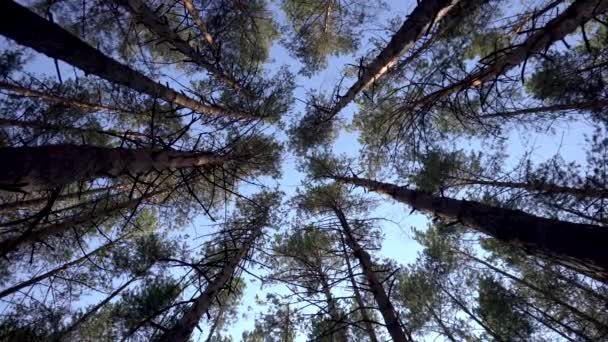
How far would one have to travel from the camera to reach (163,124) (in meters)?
10.0

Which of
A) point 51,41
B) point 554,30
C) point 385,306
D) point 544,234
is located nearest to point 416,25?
point 554,30

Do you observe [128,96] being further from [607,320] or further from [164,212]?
[607,320]

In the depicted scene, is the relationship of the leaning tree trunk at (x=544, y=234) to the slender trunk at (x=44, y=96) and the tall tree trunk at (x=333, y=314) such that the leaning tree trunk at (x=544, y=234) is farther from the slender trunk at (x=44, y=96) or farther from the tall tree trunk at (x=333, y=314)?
the slender trunk at (x=44, y=96)

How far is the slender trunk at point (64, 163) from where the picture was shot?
6.74 feet

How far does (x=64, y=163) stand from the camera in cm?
234

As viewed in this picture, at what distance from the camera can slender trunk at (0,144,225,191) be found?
2055 mm

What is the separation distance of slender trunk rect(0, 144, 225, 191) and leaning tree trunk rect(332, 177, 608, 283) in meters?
3.48

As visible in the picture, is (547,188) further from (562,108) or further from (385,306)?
(385,306)

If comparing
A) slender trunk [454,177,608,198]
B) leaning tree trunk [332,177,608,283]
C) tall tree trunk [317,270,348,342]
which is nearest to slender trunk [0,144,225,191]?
tall tree trunk [317,270,348,342]

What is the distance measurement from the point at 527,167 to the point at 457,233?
13.7ft

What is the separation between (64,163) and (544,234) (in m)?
3.99

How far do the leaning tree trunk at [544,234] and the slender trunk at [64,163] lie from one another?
11.4ft

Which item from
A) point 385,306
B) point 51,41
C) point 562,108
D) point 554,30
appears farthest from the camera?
point 562,108

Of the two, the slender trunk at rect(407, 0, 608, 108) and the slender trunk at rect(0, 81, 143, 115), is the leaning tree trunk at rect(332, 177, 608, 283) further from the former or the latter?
the slender trunk at rect(0, 81, 143, 115)
